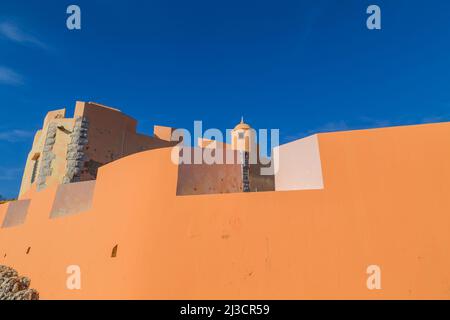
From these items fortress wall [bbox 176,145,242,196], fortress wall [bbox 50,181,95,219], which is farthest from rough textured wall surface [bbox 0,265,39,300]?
fortress wall [bbox 176,145,242,196]

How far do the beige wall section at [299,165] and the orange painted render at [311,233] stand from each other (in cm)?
18

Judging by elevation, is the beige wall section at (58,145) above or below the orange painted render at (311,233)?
above

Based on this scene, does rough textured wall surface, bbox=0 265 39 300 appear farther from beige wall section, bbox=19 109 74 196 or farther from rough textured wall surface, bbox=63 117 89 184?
beige wall section, bbox=19 109 74 196

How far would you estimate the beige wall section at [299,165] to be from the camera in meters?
5.59

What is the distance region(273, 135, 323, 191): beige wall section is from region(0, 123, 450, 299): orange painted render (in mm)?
175

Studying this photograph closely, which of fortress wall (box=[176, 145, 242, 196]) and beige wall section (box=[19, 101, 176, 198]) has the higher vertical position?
beige wall section (box=[19, 101, 176, 198])

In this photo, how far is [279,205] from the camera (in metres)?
5.48

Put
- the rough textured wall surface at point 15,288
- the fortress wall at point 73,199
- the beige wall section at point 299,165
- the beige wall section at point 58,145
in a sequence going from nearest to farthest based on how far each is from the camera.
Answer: the beige wall section at point 299,165 → the rough textured wall surface at point 15,288 → the fortress wall at point 73,199 → the beige wall section at point 58,145

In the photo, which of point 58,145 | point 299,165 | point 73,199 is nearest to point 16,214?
point 58,145

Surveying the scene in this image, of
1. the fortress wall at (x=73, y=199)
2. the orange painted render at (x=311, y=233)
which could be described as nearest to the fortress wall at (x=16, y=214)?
the fortress wall at (x=73, y=199)

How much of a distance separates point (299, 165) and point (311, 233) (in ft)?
5.07

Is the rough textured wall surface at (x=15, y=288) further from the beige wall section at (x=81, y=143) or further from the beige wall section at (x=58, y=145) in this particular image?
the beige wall section at (x=58, y=145)

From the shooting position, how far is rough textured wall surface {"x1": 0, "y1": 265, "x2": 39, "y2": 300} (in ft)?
26.8
